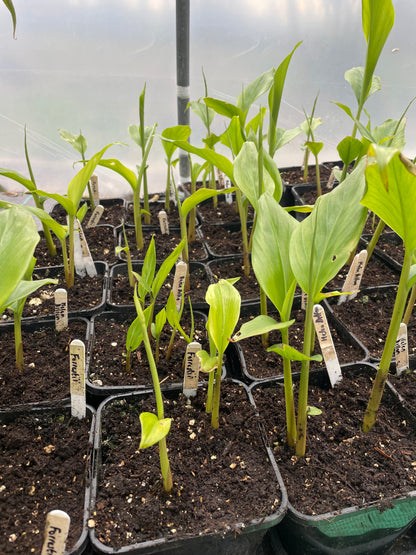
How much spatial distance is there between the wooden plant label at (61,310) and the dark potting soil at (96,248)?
0.33 meters

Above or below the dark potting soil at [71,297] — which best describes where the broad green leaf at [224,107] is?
above

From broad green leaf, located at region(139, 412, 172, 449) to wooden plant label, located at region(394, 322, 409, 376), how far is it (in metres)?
0.57

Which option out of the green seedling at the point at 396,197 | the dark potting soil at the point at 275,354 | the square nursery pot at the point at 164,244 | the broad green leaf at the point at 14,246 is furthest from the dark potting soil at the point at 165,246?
the green seedling at the point at 396,197

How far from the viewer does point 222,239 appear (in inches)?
59.8

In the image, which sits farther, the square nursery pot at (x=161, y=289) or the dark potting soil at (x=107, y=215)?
the dark potting soil at (x=107, y=215)

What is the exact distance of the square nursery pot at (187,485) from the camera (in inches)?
25.8

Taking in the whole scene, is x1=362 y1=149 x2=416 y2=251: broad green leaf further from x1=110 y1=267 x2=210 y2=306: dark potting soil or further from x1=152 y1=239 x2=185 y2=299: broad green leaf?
x1=110 y1=267 x2=210 y2=306: dark potting soil

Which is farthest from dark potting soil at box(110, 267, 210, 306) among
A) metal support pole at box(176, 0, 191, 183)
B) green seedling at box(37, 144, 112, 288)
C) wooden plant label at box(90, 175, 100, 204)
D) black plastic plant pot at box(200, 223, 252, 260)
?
metal support pole at box(176, 0, 191, 183)

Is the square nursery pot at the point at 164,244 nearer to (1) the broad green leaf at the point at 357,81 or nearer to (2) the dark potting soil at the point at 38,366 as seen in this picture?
(2) the dark potting soil at the point at 38,366

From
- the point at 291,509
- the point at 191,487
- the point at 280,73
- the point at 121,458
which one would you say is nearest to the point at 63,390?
the point at 121,458

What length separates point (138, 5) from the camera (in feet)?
5.61

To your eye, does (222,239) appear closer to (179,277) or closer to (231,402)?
(179,277)

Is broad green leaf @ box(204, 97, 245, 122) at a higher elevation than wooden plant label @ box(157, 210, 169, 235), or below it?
higher

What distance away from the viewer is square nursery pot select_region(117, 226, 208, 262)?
1408 mm
